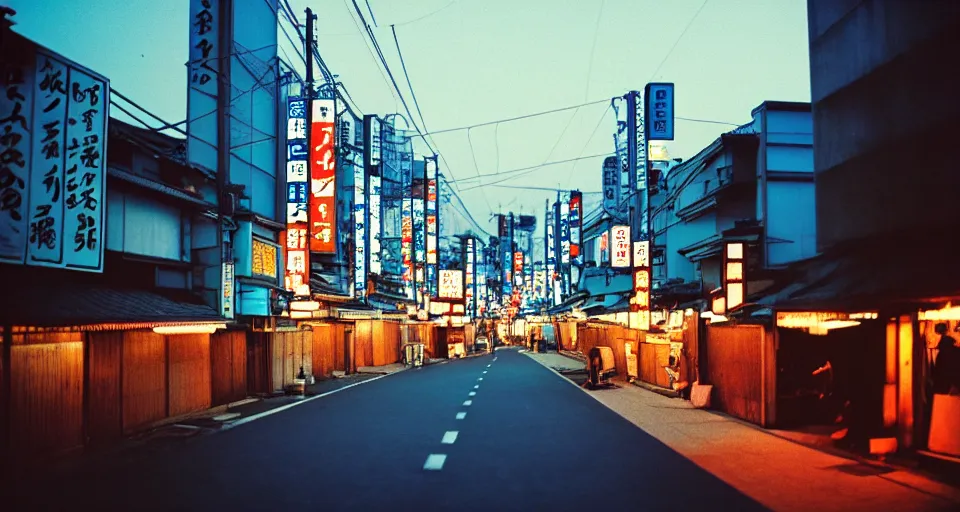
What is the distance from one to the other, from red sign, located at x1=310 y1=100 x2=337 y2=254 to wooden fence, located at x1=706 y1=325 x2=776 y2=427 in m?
14.5

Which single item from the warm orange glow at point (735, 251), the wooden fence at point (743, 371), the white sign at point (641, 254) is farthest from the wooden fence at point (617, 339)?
the warm orange glow at point (735, 251)

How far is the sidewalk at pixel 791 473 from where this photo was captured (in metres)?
9.40

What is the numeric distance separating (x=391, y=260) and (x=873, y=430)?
43.8 metres

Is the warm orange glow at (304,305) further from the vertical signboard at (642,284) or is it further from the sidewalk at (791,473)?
the sidewalk at (791,473)

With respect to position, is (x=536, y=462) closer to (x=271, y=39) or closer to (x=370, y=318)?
(x=271, y=39)

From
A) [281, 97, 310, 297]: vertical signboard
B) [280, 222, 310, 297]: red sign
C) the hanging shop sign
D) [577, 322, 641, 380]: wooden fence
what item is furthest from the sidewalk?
[577, 322, 641, 380]: wooden fence

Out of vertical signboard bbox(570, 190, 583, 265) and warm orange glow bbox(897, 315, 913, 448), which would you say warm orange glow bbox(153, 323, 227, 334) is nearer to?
warm orange glow bbox(897, 315, 913, 448)

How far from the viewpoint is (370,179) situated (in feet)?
138

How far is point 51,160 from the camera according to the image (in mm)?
13570

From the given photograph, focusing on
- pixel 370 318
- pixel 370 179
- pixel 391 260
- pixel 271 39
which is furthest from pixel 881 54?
pixel 391 260

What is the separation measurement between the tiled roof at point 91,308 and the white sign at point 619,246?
71.2ft

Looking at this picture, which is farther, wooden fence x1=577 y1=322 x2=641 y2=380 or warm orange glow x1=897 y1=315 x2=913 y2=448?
wooden fence x1=577 y1=322 x2=641 y2=380

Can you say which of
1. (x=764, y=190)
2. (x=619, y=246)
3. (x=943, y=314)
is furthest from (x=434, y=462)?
(x=619, y=246)

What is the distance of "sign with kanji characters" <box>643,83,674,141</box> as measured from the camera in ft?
101
